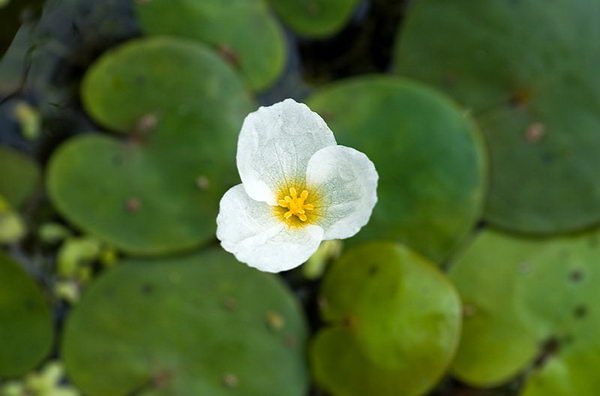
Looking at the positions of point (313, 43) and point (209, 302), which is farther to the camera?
point (313, 43)

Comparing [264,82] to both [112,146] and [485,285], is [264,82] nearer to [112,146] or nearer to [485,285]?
[112,146]

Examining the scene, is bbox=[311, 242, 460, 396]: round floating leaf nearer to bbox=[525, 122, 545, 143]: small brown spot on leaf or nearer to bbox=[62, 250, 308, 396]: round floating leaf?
bbox=[62, 250, 308, 396]: round floating leaf

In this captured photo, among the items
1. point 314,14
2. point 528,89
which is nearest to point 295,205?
point 314,14

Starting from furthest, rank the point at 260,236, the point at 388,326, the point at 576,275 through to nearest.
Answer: the point at 576,275
the point at 388,326
the point at 260,236

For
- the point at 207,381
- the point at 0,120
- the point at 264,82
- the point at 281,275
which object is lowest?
the point at 207,381

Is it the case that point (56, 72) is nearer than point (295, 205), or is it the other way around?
point (295, 205)

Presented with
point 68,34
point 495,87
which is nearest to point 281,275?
point 495,87

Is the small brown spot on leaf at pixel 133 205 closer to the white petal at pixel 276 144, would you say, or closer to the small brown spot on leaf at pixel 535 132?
the white petal at pixel 276 144

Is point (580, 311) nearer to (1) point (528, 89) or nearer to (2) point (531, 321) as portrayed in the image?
(2) point (531, 321)
